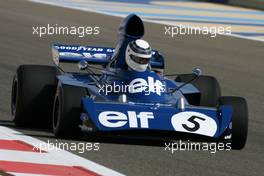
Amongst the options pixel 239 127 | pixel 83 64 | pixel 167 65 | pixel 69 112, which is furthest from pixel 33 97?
pixel 167 65

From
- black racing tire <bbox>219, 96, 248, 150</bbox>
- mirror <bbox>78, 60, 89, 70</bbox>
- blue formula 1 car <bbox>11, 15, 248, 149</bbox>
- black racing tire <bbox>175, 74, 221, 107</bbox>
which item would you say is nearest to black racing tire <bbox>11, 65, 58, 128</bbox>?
blue formula 1 car <bbox>11, 15, 248, 149</bbox>

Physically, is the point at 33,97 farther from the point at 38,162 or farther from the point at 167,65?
the point at 167,65

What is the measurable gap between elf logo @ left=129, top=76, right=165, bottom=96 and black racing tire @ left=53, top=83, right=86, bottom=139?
24.5 inches

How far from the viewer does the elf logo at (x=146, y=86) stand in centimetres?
1112

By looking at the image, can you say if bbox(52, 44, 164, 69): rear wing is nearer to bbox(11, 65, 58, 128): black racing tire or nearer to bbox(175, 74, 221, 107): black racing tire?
bbox(175, 74, 221, 107): black racing tire

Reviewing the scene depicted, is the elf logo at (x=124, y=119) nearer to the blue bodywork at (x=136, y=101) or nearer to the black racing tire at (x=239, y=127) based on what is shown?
the blue bodywork at (x=136, y=101)

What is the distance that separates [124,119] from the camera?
34.0ft

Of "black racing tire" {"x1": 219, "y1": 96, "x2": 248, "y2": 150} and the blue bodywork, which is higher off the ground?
the blue bodywork

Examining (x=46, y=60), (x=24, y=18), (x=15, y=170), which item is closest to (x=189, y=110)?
(x=15, y=170)

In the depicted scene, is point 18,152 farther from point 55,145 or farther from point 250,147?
point 250,147

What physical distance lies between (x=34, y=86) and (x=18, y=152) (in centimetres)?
182

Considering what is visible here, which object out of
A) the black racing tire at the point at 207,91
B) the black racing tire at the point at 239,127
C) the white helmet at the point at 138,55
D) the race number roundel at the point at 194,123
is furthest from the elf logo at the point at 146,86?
the black racing tire at the point at 207,91

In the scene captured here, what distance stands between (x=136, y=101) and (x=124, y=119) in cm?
68

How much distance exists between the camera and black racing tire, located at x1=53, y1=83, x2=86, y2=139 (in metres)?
10.5
